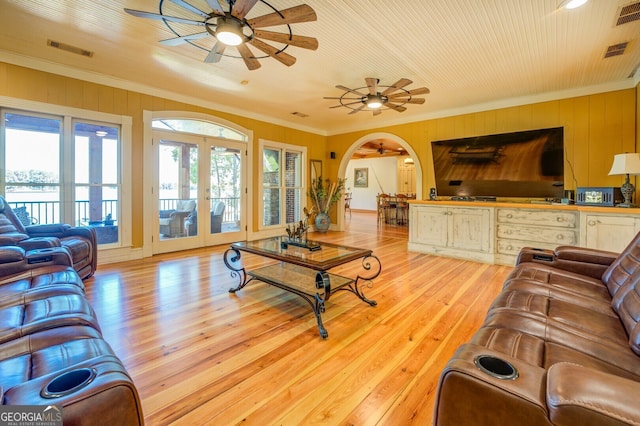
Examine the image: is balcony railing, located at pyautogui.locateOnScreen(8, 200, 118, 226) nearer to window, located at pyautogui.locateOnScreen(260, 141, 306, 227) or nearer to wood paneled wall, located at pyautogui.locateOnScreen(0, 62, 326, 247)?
wood paneled wall, located at pyautogui.locateOnScreen(0, 62, 326, 247)

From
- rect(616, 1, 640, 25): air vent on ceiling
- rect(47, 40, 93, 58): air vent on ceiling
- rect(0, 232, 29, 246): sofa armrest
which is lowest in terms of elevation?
rect(0, 232, 29, 246): sofa armrest

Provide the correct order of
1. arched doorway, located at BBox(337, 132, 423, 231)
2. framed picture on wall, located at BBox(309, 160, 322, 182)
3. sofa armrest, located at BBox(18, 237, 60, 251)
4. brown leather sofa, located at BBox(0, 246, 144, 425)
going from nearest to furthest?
brown leather sofa, located at BBox(0, 246, 144, 425) < sofa armrest, located at BBox(18, 237, 60, 251) < arched doorway, located at BBox(337, 132, 423, 231) < framed picture on wall, located at BBox(309, 160, 322, 182)

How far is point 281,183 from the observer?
697 centimetres

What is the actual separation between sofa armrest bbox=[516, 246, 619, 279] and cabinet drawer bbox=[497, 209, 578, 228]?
81.1 inches

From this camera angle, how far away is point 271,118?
21.5ft

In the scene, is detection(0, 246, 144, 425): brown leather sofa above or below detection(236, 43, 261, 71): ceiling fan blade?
below

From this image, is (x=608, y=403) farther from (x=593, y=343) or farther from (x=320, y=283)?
(x=320, y=283)

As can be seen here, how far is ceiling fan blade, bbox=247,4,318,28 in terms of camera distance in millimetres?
2273

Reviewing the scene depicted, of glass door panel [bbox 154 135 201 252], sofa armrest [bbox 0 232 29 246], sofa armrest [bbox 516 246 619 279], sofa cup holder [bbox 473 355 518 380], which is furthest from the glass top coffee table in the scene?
glass door panel [bbox 154 135 201 252]

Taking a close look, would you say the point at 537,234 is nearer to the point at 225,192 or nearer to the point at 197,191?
the point at 225,192

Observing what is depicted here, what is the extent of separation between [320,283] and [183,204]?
3887mm

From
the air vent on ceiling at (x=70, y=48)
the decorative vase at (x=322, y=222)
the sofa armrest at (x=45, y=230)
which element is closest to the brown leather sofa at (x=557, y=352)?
the sofa armrest at (x=45, y=230)

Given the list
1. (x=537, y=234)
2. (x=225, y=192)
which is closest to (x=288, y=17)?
(x=225, y=192)

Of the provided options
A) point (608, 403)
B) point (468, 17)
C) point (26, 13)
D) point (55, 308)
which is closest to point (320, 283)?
point (55, 308)
